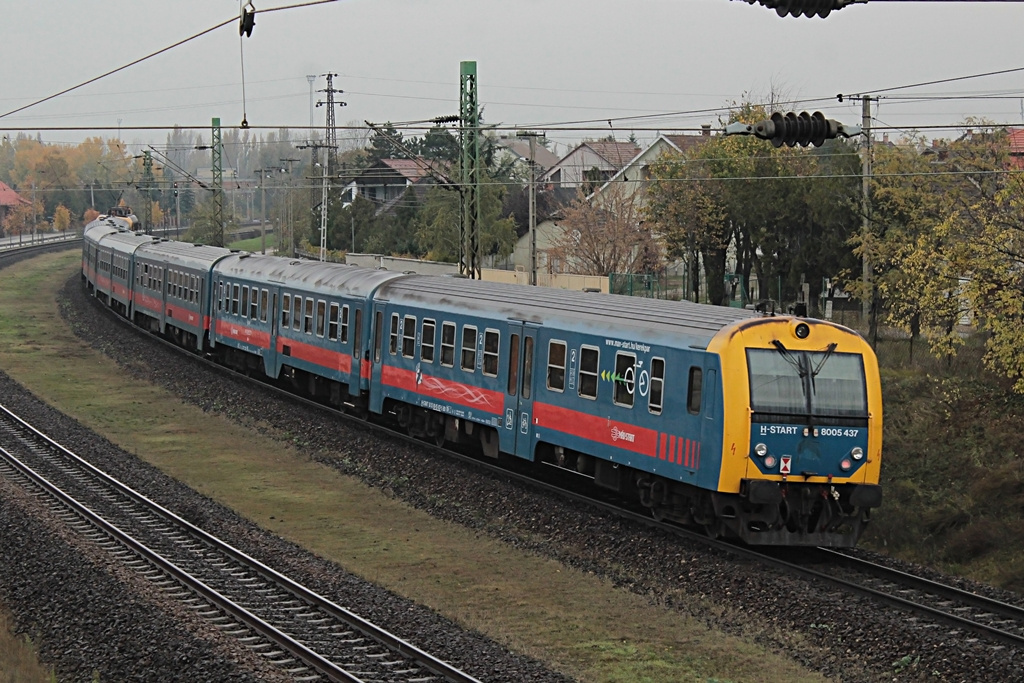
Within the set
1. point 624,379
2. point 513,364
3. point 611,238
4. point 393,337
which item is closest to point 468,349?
point 513,364

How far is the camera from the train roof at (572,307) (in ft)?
52.5

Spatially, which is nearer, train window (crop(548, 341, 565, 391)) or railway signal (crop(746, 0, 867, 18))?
railway signal (crop(746, 0, 867, 18))

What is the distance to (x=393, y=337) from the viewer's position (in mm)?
23672

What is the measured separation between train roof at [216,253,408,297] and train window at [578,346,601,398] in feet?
26.8

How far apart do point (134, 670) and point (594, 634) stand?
4.57 m

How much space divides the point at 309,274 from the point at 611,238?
A: 2717 cm

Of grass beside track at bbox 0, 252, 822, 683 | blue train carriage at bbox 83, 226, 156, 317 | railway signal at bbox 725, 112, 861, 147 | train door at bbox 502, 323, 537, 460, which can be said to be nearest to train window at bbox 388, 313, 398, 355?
grass beside track at bbox 0, 252, 822, 683

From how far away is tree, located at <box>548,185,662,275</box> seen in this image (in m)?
53.8

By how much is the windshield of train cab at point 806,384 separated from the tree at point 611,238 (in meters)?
37.7

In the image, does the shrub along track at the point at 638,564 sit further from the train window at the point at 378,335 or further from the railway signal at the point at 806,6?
the railway signal at the point at 806,6

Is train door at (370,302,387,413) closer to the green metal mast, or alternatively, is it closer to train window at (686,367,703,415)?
train window at (686,367,703,415)

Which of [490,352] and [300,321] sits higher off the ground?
[490,352]

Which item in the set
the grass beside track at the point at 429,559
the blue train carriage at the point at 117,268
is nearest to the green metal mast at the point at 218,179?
the blue train carriage at the point at 117,268

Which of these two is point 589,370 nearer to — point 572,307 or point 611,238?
point 572,307
